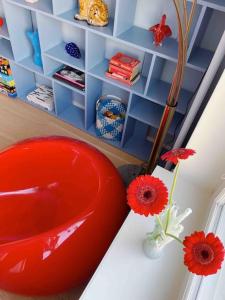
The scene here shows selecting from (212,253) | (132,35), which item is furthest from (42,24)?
(212,253)

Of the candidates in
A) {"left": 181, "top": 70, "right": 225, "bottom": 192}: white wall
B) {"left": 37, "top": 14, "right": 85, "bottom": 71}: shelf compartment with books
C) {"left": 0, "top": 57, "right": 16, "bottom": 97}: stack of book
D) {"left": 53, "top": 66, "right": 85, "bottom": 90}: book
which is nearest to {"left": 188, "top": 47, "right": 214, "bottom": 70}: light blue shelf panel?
{"left": 181, "top": 70, "right": 225, "bottom": 192}: white wall

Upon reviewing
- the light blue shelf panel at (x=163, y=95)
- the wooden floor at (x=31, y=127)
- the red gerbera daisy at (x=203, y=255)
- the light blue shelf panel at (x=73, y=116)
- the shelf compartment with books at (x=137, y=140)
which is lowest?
the wooden floor at (x=31, y=127)

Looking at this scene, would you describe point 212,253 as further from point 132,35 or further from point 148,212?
point 132,35

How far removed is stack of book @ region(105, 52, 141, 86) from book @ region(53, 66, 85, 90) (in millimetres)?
309

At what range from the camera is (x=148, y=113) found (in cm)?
192

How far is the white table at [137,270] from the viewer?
805 mm

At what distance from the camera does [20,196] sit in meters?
1.65

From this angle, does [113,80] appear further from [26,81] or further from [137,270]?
[137,270]

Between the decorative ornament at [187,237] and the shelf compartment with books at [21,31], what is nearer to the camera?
the decorative ornament at [187,237]

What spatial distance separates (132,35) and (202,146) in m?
0.97

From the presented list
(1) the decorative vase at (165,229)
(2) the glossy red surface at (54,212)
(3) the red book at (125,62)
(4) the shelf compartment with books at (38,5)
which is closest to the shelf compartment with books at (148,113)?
(3) the red book at (125,62)

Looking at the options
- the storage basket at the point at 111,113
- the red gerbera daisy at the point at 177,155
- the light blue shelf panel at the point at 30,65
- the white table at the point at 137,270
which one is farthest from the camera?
the light blue shelf panel at the point at 30,65

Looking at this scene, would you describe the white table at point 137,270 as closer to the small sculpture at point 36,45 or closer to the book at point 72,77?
the book at point 72,77

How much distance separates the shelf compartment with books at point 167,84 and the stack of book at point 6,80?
1.34 metres
